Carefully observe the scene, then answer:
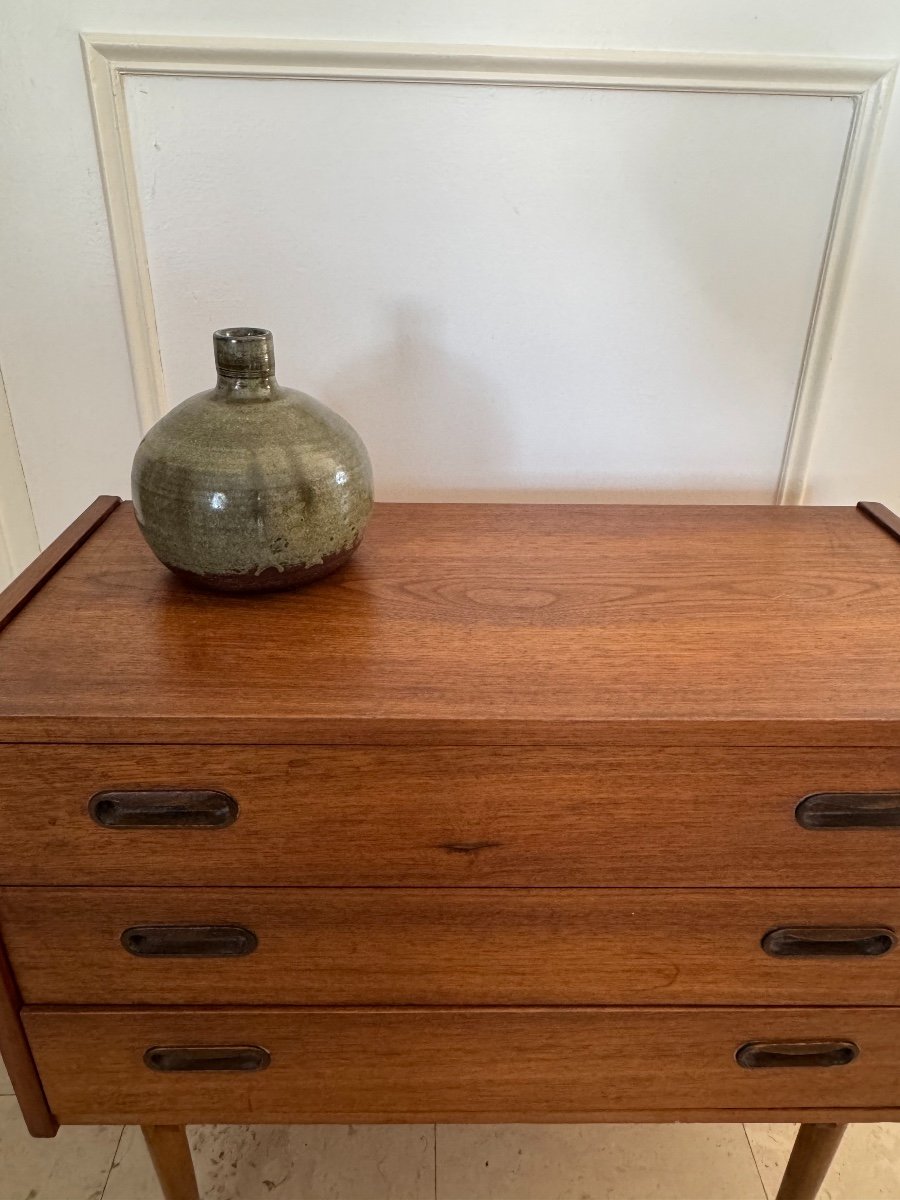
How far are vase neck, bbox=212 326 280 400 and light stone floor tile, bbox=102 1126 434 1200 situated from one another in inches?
36.8

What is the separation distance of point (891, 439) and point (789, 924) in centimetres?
66

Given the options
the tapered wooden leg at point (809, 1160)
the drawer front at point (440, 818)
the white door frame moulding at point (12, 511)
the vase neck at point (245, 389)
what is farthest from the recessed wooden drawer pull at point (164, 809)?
the tapered wooden leg at point (809, 1160)

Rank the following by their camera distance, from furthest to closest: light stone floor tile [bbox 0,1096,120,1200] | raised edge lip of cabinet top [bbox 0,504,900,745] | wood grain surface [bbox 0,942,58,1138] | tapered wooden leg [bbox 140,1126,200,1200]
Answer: light stone floor tile [bbox 0,1096,120,1200]
tapered wooden leg [bbox 140,1126,200,1200]
wood grain surface [bbox 0,942,58,1138]
raised edge lip of cabinet top [bbox 0,504,900,745]

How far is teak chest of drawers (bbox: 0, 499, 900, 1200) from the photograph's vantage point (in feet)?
2.15

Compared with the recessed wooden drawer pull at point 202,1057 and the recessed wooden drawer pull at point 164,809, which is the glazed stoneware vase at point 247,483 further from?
the recessed wooden drawer pull at point 202,1057

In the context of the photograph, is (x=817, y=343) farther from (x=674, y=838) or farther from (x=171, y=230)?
(x=171, y=230)

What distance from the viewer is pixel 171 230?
966mm

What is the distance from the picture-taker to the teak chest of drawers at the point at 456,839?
654mm

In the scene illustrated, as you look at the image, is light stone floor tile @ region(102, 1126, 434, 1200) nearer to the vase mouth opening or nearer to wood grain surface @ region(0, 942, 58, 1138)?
wood grain surface @ region(0, 942, 58, 1138)

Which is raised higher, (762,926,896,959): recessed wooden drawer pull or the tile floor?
(762,926,896,959): recessed wooden drawer pull

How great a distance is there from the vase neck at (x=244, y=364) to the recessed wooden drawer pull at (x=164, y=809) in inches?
13.8

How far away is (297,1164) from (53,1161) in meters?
0.30

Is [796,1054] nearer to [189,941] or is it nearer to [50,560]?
[189,941]

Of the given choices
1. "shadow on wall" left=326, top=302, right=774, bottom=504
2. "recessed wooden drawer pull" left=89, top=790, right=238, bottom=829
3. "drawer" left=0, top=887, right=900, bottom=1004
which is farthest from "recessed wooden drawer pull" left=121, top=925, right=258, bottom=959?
"shadow on wall" left=326, top=302, right=774, bottom=504
